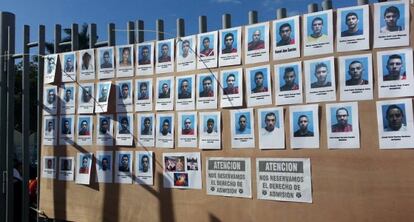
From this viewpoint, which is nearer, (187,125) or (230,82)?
(230,82)

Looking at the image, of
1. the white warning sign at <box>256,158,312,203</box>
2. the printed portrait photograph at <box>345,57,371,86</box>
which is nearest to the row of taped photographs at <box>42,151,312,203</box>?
the white warning sign at <box>256,158,312,203</box>

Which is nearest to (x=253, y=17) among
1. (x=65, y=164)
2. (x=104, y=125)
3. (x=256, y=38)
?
(x=256, y=38)

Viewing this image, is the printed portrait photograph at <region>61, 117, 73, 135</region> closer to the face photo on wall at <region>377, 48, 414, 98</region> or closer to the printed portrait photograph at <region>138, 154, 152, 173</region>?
the printed portrait photograph at <region>138, 154, 152, 173</region>

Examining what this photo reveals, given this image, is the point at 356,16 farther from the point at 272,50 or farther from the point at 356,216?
the point at 356,216

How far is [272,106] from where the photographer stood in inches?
151

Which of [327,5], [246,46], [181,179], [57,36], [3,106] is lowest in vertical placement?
[181,179]

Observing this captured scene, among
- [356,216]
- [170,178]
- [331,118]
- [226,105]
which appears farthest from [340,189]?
[170,178]

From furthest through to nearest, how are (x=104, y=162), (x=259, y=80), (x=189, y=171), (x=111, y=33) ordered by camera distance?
1. (x=111, y=33)
2. (x=104, y=162)
3. (x=189, y=171)
4. (x=259, y=80)

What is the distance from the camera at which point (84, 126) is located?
198 inches

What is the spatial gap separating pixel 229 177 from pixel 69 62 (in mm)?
2178

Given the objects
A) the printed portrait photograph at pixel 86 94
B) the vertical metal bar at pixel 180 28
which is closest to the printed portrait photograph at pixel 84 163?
the printed portrait photograph at pixel 86 94

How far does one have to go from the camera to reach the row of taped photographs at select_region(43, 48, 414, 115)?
3375mm

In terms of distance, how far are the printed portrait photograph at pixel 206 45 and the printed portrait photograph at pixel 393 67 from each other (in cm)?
139

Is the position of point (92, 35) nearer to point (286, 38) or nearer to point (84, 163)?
point (84, 163)
